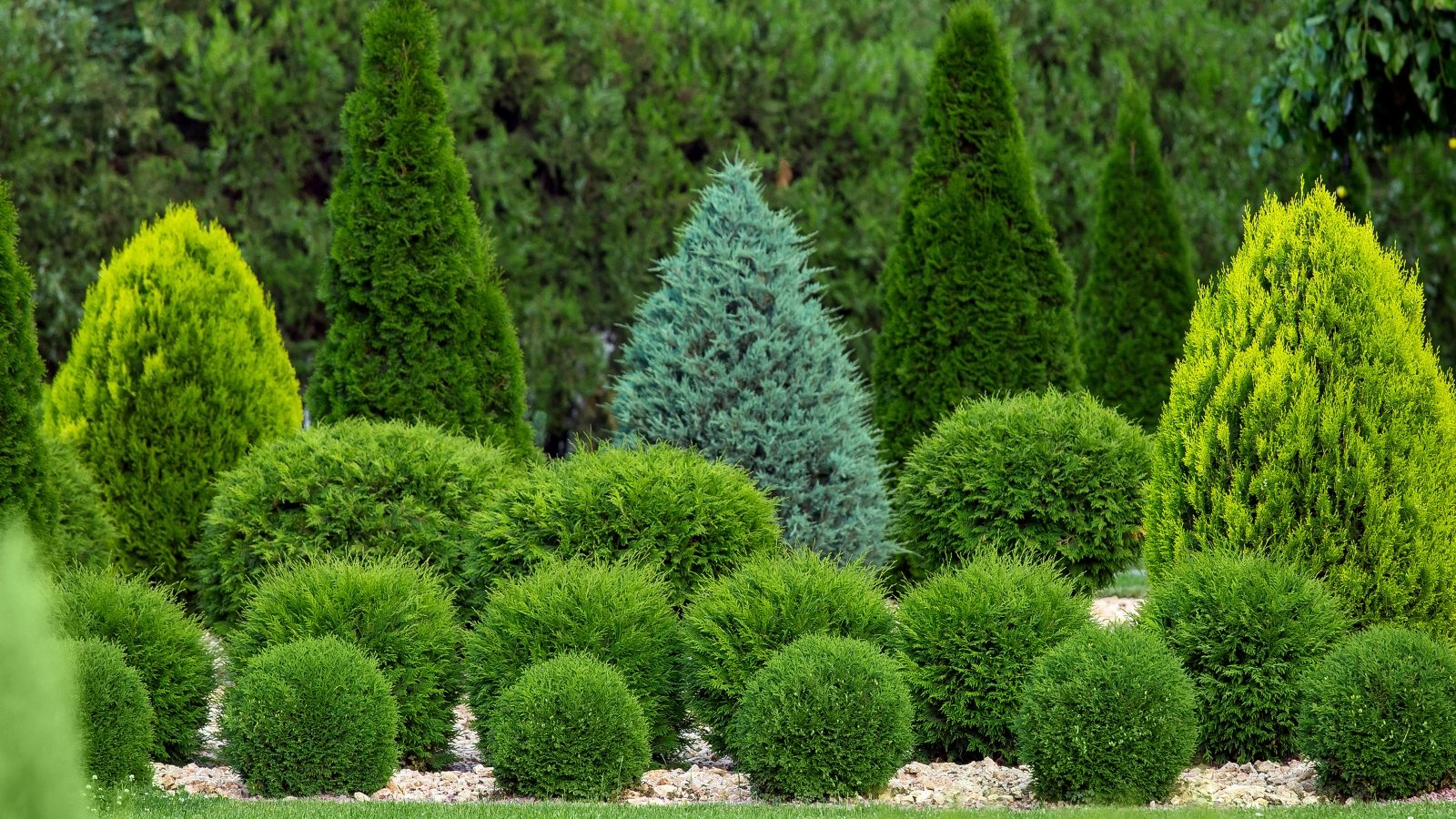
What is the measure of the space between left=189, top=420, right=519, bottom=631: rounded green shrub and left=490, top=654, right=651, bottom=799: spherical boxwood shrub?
1768 mm

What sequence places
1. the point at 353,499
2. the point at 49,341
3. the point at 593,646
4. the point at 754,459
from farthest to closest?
the point at 49,341, the point at 754,459, the point at 353,499, the point at 593,646

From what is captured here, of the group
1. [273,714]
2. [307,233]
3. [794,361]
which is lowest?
[273,714]

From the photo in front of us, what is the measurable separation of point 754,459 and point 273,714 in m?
3.38

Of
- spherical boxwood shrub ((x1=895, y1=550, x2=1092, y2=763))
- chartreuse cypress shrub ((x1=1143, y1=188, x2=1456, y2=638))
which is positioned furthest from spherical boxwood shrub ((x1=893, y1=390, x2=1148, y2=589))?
spherical boxwood shrub ((x1=895, y1=550, x2=1092, y2=763))

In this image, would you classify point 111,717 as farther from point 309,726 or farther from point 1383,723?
point 1383,723

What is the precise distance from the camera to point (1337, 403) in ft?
20.6

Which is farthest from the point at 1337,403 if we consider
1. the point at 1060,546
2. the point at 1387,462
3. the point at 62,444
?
the point at 62,444

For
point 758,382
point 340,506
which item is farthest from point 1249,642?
point 340,506

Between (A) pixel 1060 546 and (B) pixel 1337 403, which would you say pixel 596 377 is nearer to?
(A) pixel 1060 546

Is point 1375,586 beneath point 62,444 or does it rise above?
beneath

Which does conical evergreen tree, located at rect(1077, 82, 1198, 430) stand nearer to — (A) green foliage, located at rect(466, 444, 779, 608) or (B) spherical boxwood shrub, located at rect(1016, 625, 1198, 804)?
(A) green foliage, located at rect(466, 444, 779, 608)

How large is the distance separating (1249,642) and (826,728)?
6.19ft

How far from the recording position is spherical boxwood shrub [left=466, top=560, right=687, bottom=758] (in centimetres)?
605

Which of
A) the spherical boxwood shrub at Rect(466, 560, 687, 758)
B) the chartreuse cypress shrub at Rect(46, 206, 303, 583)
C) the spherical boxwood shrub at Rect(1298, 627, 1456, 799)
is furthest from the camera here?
the chartreuse cypress shrub at Rect(46, 206, 303, 583)
